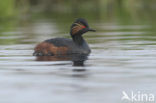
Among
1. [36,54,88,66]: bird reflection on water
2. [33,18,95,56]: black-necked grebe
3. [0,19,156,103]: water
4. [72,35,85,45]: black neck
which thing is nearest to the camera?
[0,19,156,103]: water

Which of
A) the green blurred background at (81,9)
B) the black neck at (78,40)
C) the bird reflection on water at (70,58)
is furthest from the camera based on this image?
the green blurred background at (81,9)

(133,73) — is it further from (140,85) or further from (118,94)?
(118,94)

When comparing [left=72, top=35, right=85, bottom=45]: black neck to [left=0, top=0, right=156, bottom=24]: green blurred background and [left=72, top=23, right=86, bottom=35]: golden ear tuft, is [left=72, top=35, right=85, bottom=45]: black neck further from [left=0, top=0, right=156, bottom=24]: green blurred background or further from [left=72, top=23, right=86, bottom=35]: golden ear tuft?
[left=0, top=0, right=156, bottom=24]: green blurred background

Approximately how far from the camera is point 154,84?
7.55 m

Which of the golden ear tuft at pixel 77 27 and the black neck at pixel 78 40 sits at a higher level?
the golden ear tuft at pixel 77 27

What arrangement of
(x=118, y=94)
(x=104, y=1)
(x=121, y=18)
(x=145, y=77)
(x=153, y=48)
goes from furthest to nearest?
(x=104, y=1) → (x=121, y=18) → (x=153, y=48) → (x=145, y=77) → (x=118, y=94)

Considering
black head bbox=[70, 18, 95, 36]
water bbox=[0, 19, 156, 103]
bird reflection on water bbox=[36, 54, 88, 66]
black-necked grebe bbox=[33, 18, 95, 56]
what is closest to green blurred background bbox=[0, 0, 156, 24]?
black head bbox=[70, 18, 95, 36]

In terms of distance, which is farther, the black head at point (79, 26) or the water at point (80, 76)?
the black head at point (79, 26)

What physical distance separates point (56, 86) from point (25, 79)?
0.93 meters

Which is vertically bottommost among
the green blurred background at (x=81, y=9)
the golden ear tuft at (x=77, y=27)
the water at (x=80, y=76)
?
the water at (x=80, y=76)

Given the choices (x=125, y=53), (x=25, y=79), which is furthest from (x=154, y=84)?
(x=125, y=53)

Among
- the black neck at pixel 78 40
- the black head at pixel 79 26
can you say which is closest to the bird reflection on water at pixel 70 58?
the black neck at pixel 78 40

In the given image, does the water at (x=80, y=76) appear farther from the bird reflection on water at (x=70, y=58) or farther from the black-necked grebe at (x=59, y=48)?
the black-necked grebe at (x=59, y=48)

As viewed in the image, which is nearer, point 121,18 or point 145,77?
point 145,77
